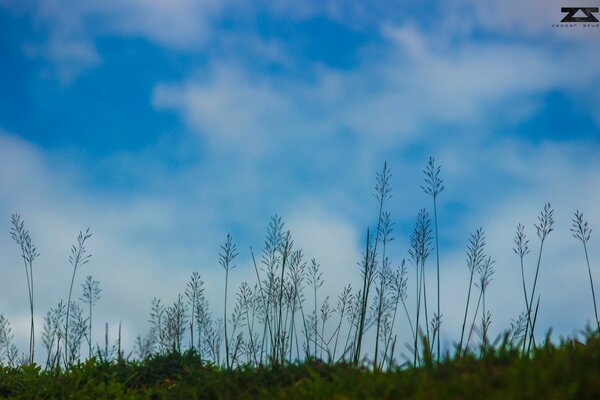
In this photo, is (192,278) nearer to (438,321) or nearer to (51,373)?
(51,373)

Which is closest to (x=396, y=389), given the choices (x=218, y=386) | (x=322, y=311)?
(x=218, y=386)

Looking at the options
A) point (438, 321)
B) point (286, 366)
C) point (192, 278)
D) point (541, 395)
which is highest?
point (192, 278)

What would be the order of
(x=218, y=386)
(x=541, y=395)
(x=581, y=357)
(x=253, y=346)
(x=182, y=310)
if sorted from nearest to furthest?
1. (x=541, y=395)
2. (x=581, y=357)
3. (x=218, y=386)
4. (x=253, y=346)
5. (x=182, y=310)

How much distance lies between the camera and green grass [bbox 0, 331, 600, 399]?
2.81 metres

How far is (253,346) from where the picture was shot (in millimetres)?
5629

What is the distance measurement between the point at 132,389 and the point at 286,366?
1.40 metres

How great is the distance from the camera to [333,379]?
13.0 feet

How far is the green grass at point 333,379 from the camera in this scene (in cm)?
281

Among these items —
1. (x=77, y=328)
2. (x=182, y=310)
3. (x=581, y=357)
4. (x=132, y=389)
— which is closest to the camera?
(x=581, y=357)

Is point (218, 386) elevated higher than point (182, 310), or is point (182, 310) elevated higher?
point (182, 310)

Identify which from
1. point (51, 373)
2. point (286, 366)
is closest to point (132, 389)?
point (51, 373)

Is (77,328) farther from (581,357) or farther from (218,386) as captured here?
(581,357)

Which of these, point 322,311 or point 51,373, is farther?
point 322,311

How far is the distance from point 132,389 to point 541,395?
10.7 feet
